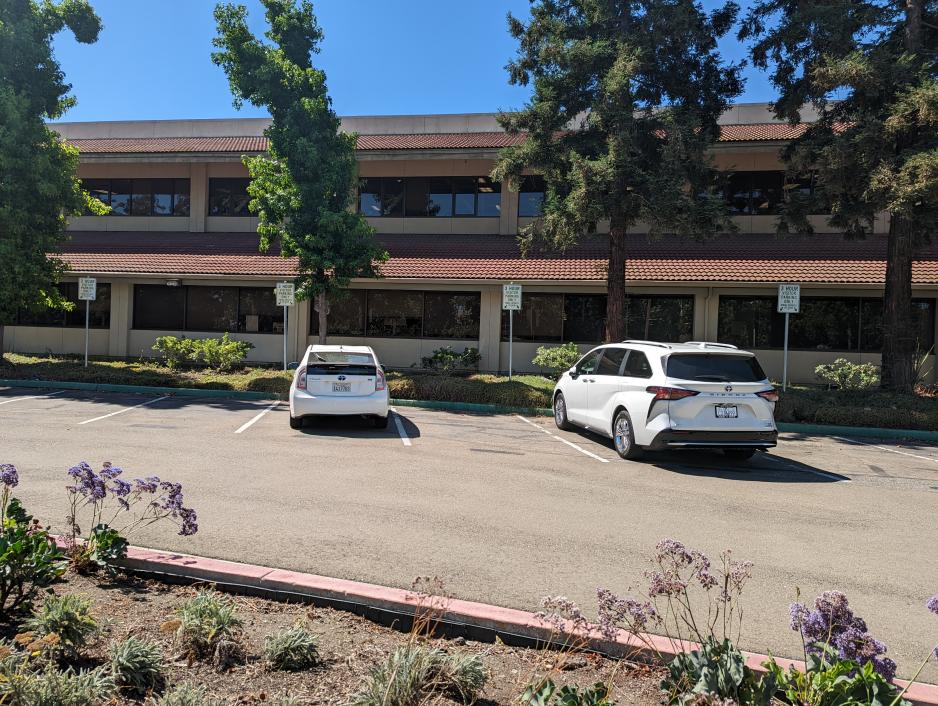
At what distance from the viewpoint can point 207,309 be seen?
22703 mm

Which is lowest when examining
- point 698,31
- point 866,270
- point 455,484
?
point 455,484

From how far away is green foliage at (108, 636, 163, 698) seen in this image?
9.29 feet

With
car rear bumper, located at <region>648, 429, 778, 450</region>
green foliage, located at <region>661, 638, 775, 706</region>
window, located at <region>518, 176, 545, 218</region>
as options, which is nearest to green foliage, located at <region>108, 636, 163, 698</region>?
green foliage, located at <region>661, 638, 775, 706</region>

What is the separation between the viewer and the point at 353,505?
651 cm

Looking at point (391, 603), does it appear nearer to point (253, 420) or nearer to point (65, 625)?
point (65, 625)

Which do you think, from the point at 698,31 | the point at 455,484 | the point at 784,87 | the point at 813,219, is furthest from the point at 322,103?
the point at 813,219

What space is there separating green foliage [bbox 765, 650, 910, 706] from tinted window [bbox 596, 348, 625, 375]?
758cm

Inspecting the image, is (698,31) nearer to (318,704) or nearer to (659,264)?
(659,264)

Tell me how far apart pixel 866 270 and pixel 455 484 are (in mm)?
15688

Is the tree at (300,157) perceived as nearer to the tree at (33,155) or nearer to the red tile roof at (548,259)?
the red tile roof at (548,259)

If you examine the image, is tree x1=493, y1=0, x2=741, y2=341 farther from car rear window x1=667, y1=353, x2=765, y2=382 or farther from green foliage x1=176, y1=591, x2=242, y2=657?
green foliage x1=176, y1=591, x2=242, y2=657

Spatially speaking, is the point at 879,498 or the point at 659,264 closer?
the point at 879,498

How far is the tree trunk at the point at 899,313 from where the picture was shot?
15414mm

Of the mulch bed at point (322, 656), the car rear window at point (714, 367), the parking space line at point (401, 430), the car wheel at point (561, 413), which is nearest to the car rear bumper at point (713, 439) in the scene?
the car rear window at point (714, 367)
